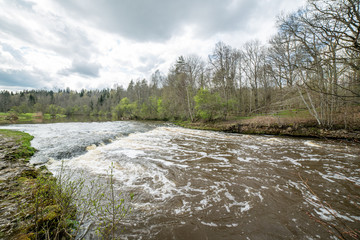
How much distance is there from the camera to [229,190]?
486 centimetres

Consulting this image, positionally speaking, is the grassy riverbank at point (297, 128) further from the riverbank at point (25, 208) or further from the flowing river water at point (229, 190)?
the riverbank at point (25, 208)

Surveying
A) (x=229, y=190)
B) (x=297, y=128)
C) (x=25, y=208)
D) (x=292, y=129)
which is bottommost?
(x=229, y=190)

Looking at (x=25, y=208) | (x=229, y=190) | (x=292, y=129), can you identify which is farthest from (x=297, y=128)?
(x=25, y=208)

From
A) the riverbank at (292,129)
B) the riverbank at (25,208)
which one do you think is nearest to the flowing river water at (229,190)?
the riverbank at (25,208)

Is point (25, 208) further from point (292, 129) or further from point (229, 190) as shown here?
point (292, 129)

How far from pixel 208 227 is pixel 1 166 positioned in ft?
24.6

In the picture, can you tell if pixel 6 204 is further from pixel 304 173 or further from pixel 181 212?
pixel 304 173

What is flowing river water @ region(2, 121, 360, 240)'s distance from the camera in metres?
3.27

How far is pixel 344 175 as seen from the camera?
5.77 meters

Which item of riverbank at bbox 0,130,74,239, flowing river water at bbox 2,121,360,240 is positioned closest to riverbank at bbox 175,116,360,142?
Answer: flowing river water at bbox 2,121,360,240

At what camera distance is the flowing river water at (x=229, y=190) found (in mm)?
3268

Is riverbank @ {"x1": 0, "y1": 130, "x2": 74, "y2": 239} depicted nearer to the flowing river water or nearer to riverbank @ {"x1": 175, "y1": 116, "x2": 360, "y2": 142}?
the flowing river water

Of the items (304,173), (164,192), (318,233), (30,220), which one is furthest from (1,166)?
(304,173)

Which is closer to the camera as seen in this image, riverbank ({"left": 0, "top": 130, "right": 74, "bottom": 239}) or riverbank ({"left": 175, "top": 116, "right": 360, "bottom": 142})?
riverbank ({"left": 0, "top": 130, "right": 74, "bottom": 239})
